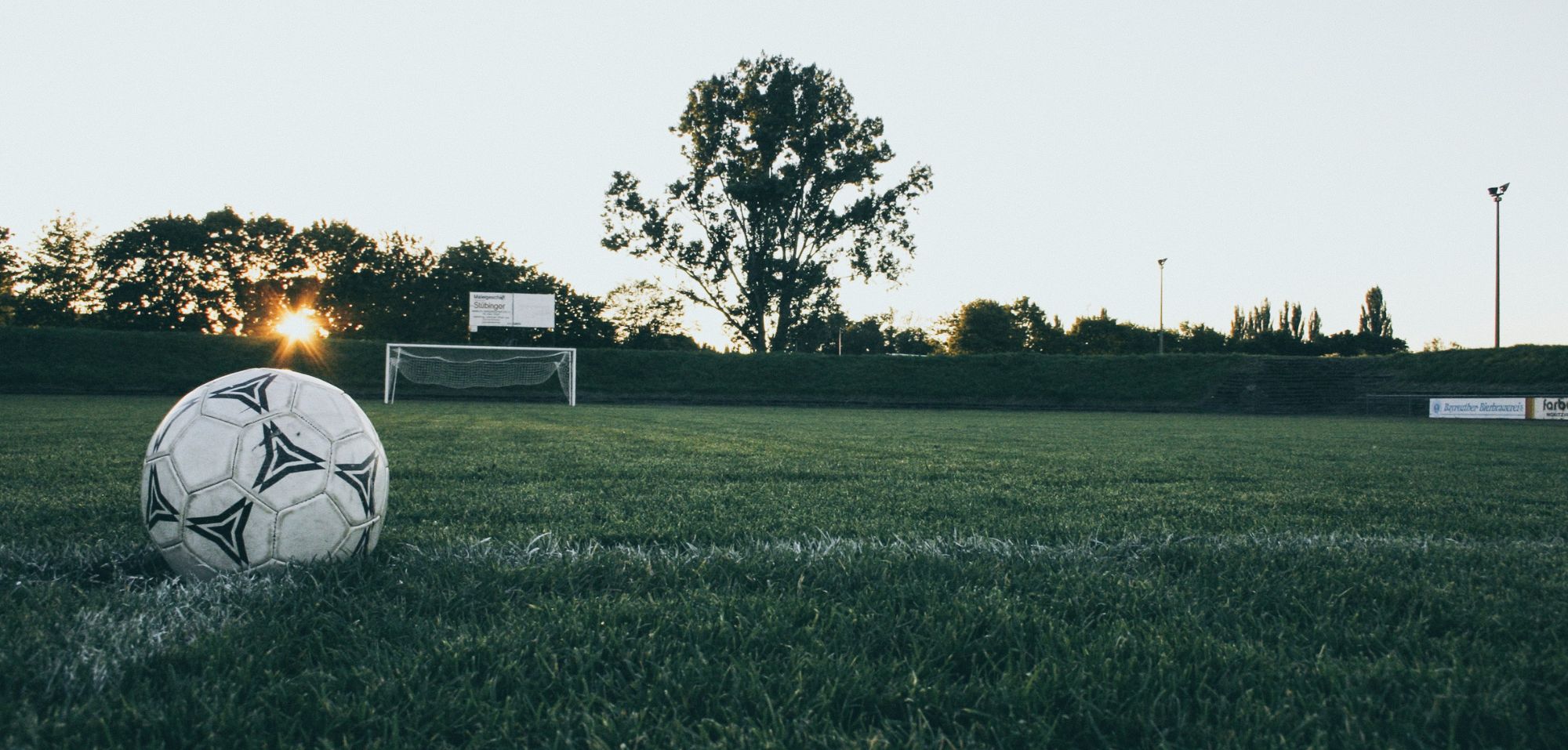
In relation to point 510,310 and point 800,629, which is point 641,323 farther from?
point 800,629

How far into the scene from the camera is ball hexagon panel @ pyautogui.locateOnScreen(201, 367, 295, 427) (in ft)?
7.33

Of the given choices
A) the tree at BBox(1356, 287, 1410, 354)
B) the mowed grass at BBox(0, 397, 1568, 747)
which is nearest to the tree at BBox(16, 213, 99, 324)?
the mowed grass at BBox(0, 397, 1568, 747)

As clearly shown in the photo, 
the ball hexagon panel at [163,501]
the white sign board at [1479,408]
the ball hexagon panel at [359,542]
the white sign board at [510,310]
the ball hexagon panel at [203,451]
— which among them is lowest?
the white sign board at [1479,408]

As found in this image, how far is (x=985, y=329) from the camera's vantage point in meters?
70.9

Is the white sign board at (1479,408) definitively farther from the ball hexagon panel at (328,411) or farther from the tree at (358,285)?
the tree at (358,285)

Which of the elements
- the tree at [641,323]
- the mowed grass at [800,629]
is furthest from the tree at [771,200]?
the mowed grass at [800,629]

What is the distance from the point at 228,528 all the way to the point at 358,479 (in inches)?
13.6

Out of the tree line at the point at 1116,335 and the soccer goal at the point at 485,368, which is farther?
the tree line at the point at 1116,335

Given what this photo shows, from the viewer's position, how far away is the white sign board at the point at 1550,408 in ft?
63.4

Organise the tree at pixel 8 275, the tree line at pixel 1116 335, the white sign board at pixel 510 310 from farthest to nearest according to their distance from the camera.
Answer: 1. the tree line at pixel 1116 335
2. the tree at pixel 8 275
3. the white sign board at pixel 510 310

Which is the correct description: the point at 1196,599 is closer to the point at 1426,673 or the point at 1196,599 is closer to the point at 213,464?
the point at 1426,673

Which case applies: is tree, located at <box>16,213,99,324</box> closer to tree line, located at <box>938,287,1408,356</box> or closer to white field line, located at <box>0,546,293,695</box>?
white field line, located at <box>0,546,293,695</box>

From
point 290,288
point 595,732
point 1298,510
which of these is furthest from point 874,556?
point 290,288

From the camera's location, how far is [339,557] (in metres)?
2.32
